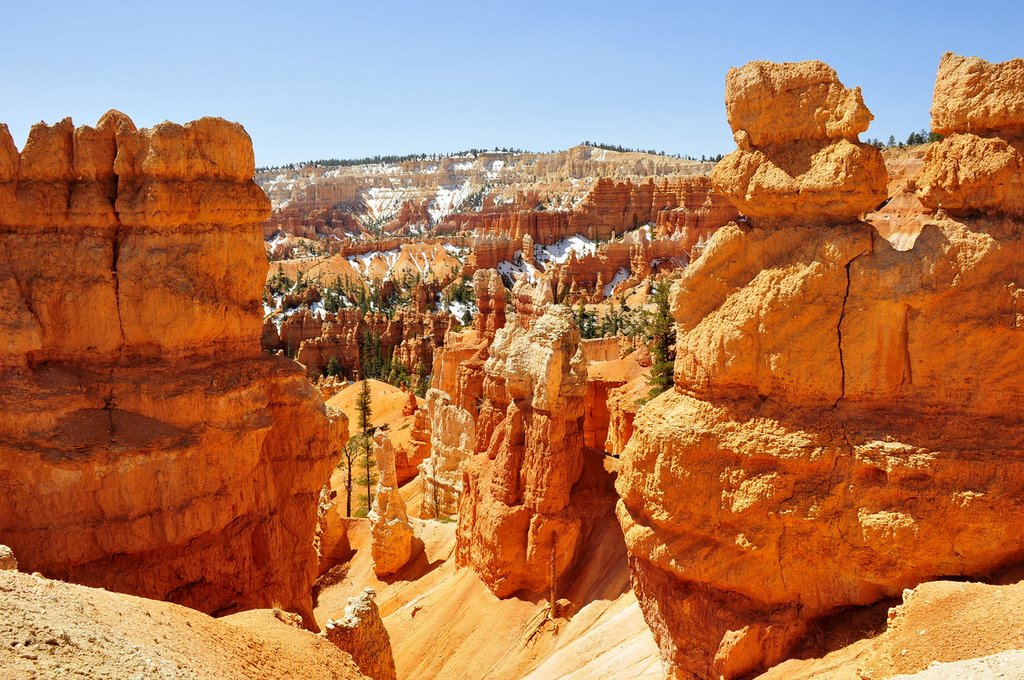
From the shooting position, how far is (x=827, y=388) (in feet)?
31.5

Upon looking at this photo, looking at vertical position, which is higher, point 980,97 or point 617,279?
point 980,97

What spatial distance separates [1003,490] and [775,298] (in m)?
3.30

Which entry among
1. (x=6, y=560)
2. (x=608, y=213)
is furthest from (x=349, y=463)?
(x=608, y=213)

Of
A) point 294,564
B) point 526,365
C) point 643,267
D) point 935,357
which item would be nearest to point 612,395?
point 526,365

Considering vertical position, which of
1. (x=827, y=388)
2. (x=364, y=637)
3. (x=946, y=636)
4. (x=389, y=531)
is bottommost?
(x=389, y=531)

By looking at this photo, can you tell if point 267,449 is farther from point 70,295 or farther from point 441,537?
point 441,537

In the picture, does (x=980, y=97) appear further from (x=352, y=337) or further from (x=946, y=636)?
(x=352, y=337)

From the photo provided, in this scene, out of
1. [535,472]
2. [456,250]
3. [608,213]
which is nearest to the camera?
[535,472]

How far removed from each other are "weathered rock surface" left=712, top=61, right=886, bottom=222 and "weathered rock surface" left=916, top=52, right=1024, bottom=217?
29.3 inches

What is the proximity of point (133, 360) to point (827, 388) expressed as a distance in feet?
32.2

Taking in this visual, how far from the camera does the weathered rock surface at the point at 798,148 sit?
9609 millimetres

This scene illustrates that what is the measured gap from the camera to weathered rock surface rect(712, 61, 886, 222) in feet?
31.5

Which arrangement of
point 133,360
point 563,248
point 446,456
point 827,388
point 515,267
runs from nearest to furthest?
point 827,388 < point 133,360 < point 446,456 < point 515,267 < point 563,248

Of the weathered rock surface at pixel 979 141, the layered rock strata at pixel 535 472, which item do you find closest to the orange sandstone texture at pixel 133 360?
the layered rock strata at pixel 535 472
